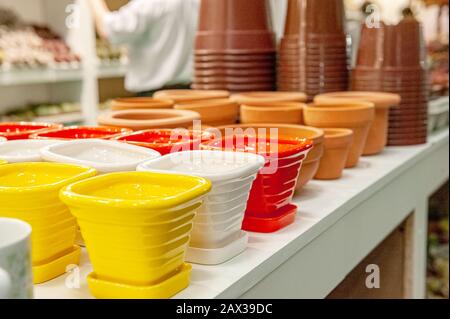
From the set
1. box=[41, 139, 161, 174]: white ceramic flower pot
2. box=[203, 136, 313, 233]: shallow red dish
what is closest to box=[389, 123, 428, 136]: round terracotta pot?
box=[203, 136, 313, 233]: shallow red dish

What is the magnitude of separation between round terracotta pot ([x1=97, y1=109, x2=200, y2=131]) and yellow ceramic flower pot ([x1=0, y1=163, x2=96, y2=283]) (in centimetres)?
35

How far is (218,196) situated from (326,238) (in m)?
0.37

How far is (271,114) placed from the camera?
1352mm

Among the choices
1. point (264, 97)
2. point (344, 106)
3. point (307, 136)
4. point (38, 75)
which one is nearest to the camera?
point (307, 136)

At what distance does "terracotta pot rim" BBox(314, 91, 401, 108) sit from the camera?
60.4 inches

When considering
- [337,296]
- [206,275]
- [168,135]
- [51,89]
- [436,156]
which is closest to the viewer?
[206,275]

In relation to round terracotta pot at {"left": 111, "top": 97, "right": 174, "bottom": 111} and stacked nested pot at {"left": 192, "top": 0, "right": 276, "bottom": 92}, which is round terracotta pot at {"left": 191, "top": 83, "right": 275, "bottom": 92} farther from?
round terracotta pot at {"left": 111, "top": 97, "right": 174, "bottom": 111}

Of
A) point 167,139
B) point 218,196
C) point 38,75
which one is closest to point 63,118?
point 38,75

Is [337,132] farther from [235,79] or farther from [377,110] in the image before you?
[235,79]

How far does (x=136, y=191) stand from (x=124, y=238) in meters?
0.09

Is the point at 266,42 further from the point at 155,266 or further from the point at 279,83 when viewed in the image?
the point at 155,266

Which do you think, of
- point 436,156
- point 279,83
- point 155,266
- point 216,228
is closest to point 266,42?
point 279,83

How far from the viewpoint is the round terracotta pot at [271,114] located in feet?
4.44

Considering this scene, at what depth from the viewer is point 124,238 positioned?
675 millimetres
